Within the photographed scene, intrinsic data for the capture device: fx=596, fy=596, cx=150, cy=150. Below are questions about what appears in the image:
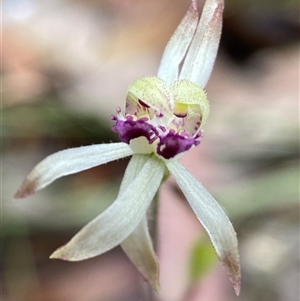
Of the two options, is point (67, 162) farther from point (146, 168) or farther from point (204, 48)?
point (204, 48)

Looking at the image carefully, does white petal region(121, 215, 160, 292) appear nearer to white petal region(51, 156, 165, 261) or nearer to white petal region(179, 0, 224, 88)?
white petal region(51, 156, 165, 261)

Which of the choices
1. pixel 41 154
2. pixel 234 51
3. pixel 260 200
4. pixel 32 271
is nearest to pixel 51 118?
pixel 41 154

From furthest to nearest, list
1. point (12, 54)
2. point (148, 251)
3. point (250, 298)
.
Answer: point (12, 54) → point (250, 298) → point (148, 251)

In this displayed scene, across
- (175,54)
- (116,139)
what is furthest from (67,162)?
(116,139)

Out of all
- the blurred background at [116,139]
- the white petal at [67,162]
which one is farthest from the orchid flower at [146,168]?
the blurred background at [116,139]

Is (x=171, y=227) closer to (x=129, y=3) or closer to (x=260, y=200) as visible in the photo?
(x=260, y=200)

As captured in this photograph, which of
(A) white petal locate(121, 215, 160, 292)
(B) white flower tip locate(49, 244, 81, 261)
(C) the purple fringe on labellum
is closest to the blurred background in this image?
(A) white petal locate(121, 215, 160, 292)

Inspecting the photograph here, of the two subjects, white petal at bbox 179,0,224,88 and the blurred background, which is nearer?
white petal at bbox 179,0,224,88
